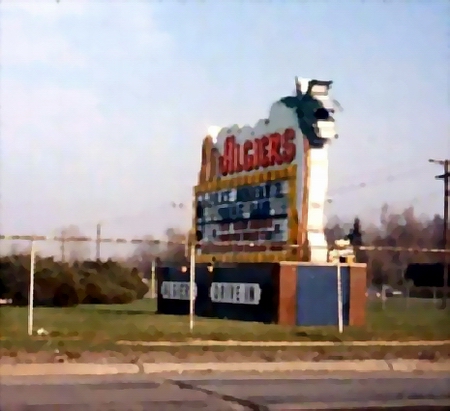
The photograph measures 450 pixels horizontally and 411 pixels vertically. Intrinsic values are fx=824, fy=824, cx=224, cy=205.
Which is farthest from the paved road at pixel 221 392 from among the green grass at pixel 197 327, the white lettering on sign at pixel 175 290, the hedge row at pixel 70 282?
the white lettering on sign at pixel 175 290

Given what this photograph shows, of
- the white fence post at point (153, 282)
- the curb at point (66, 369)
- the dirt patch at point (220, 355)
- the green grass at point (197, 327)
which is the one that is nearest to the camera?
the curb at point (66, 369)

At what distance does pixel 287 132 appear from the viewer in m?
19.5

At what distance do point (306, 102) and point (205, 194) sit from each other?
508cm

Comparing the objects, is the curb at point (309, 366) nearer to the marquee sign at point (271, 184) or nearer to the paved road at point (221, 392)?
the paved road at point (221, 392)

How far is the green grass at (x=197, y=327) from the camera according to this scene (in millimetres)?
16578

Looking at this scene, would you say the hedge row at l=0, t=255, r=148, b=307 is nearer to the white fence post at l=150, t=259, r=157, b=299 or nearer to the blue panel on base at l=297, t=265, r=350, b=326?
the white fence post at l=150, t=259, r=157, b=299

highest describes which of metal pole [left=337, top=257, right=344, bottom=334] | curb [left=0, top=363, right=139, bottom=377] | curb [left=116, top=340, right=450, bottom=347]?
metal pole [left=337, top=257, right=344, bottom=334]

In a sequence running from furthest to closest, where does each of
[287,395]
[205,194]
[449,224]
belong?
[449,224] → [205,194] → [287,395]

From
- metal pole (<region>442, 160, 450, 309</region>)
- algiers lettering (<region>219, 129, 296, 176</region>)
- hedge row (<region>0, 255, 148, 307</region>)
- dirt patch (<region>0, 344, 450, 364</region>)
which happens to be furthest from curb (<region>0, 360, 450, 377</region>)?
metal pole (<region>442, 160, 450, 309</region>)

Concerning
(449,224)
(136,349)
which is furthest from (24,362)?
(449,224)

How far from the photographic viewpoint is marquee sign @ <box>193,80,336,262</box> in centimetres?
1894

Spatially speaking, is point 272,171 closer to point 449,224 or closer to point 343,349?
point 343,349

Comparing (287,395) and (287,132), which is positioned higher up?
(287,132)

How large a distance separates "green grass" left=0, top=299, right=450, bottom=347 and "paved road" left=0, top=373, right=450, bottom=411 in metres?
3.35
